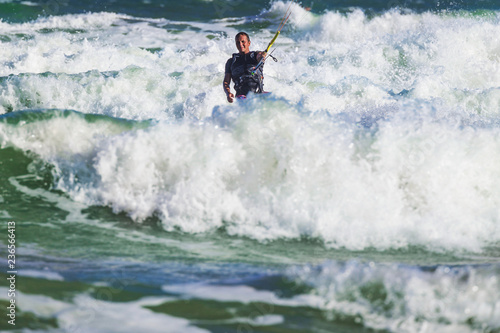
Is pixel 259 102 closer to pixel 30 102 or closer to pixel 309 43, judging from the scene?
pixel 30 102

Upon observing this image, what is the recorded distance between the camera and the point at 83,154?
5938 millimetres

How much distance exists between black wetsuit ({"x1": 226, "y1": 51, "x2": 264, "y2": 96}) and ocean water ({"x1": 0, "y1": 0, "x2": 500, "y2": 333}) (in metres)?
1.10

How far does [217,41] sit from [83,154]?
9395 mm

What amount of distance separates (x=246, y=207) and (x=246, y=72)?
251 cm

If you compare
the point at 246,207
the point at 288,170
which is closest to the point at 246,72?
the point at 288,170

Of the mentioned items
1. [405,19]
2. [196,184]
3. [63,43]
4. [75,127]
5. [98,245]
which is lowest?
[98,245]

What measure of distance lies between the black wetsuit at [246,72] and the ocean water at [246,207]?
3.62ft

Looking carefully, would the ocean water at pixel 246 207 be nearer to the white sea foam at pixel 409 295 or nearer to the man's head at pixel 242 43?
the white sea foam at pixel 409 295

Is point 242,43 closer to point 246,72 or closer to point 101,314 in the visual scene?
point 246,72

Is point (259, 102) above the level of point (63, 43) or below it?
below

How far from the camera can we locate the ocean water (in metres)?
3.52

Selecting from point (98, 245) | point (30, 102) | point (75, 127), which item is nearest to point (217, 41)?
point (30, 102)

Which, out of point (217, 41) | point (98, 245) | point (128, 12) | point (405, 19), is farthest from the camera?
point (128, 12)

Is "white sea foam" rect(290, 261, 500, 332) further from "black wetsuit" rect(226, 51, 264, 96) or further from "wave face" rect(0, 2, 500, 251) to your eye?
"black wetsuit" rect(226, 51, 264, 96)
